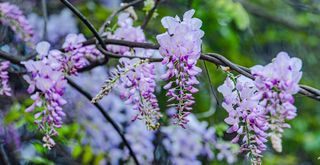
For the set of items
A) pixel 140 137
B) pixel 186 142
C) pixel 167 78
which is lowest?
pixel 186 142

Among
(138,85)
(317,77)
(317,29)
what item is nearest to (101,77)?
(138,85)

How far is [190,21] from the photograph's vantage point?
94 centimetres

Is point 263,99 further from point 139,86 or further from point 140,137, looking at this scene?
point 140,137

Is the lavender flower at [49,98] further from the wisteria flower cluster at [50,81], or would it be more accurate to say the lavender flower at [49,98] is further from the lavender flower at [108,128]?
the lavender flower at [108,128]

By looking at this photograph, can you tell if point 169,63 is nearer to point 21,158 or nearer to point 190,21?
point 190,21

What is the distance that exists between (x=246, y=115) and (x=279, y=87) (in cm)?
Answer: 11

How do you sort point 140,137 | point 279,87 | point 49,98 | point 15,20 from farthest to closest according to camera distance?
point 140,137
point 15,20
point 49,98
point 279,87

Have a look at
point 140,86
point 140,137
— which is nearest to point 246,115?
point 140,86

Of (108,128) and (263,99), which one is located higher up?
(263,99)

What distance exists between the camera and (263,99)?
2.72 ft

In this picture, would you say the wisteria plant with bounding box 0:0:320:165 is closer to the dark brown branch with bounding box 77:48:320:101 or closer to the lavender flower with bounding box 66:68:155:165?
the dark brown branch with bounding box 77:48:320:101

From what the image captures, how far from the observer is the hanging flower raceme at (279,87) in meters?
0.80

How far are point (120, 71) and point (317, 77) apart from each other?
121 inches

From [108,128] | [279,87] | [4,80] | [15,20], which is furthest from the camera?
[108,128]
